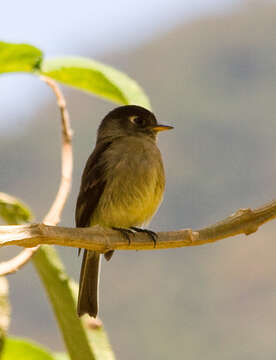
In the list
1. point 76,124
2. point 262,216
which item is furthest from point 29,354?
point 76,124

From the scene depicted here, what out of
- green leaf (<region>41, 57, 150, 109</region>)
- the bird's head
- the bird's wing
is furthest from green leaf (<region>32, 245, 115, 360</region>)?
the bird's head

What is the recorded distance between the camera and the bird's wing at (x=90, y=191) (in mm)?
3439

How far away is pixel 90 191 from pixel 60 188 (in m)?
0.79

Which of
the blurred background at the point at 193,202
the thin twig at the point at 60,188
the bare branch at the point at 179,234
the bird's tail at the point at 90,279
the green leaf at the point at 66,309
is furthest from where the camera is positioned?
the blurred background at the point at 193,202

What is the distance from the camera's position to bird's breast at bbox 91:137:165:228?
3.44m

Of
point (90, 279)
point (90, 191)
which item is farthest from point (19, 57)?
point (90, 279)

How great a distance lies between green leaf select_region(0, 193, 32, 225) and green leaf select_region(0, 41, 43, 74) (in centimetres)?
44

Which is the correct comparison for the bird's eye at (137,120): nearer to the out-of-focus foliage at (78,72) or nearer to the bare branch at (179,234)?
the out-of-focus foliage at (78,72)

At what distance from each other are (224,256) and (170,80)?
22895mm

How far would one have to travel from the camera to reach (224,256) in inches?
2021

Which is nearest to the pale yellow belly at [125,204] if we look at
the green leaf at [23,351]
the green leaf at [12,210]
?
the green leaf at [12,210]

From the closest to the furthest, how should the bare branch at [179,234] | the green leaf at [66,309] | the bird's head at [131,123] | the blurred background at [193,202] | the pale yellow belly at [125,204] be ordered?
the bare branch at [179,234] → the green leaf at [66,309] → the pale yellow belly at [125,204] → the bird's head at [131,123] → the blurred background at [193,202]

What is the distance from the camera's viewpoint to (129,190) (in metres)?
3.45

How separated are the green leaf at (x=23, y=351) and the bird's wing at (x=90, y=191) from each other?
775 mm
